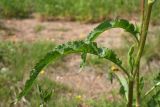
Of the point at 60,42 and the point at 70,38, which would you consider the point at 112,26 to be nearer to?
the point at 60,42

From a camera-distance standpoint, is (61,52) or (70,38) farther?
(70,38)

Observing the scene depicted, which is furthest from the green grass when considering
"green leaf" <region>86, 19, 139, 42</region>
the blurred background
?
"green leaf" <region>86, 19, 139, 42</region>

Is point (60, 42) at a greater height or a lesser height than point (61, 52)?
lesser

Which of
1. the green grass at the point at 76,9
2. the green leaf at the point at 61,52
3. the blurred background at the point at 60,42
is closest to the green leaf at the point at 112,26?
the green leaf at the point at 61,52

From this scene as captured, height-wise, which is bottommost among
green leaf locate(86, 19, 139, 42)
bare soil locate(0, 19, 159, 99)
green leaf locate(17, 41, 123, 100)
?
bare soil locate(0, 19, 159, 99)

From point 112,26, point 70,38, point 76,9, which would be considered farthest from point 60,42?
point 112,26

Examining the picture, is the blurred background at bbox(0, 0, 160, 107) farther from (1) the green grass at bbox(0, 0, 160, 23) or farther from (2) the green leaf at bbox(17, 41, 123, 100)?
(2) the green leaf at bbox(17, 41, 123, 100)

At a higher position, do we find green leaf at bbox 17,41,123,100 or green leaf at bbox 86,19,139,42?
green leaf at bbox 86,19,139,42

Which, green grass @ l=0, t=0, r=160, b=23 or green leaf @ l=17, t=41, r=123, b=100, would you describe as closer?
green leaf @ l=17, t=41, r=123, b=100
